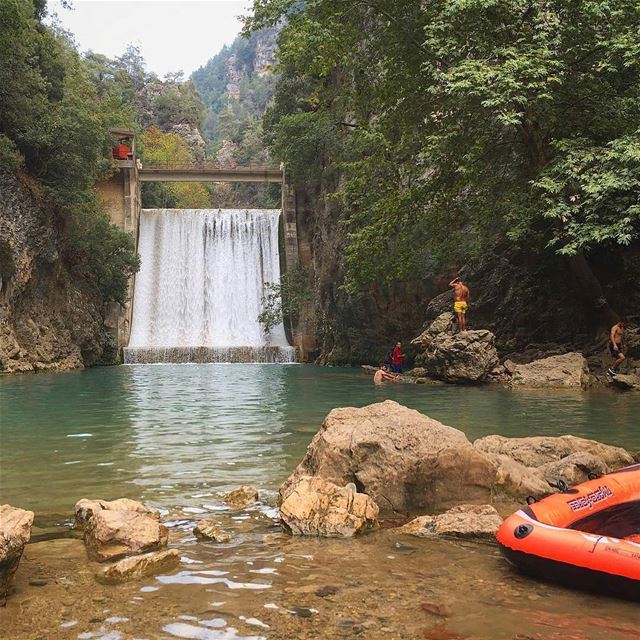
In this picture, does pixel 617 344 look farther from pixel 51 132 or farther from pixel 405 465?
pixel 51 132

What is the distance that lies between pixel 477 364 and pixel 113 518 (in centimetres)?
1376

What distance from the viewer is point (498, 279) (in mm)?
21266

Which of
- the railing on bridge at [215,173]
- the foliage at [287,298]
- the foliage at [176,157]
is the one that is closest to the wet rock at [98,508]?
the foliage at [287,298]

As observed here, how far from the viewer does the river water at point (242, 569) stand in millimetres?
3346

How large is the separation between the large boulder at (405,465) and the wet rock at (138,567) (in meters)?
1.38

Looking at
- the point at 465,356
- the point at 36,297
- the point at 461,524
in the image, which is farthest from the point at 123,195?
the point at 461,524

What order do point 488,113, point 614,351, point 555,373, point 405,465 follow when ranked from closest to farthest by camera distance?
1. point 405,465
2. point 488,113
3. point 614,351
4. point 555,373

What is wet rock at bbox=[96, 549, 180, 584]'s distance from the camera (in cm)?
394

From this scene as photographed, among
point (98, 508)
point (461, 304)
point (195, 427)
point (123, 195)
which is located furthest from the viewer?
point (123, 195)

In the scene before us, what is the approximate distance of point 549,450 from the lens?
6.92 meters

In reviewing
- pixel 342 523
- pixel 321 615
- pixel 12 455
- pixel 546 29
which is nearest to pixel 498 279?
pixel 546 29

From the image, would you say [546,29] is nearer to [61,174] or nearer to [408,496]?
[408,496]

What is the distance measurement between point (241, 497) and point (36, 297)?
2444cm

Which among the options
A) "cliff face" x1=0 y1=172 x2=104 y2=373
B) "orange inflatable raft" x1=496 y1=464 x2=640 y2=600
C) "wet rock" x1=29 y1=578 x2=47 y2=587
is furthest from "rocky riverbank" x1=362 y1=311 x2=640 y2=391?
"cliff face" x1=0 y1=172 x2=104 y2=373
